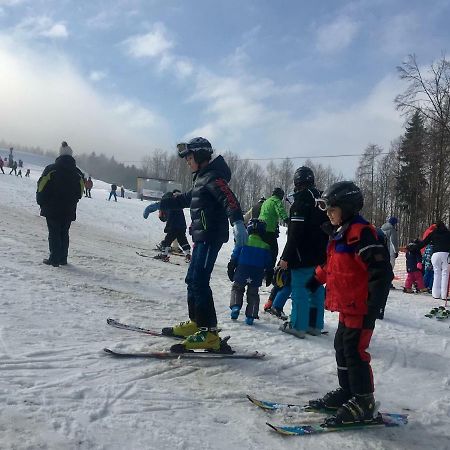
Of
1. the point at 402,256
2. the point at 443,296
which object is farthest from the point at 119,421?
the point at 402,256

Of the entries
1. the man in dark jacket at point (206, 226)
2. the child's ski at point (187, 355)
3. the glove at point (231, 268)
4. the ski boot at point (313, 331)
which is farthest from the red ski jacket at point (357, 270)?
the glove at point (231, 268)

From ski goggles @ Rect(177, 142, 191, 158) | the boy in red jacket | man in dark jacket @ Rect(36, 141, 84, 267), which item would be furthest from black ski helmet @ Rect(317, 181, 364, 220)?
man in dark jacket @ Rect(36, 141, 84, 267)

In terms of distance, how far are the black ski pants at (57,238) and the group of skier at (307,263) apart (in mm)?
3037

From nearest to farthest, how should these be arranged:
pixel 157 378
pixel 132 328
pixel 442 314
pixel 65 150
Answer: pixel 157 378
pixel 132 328
pixel 442 314
pixel 65 150

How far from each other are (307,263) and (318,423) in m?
2.68

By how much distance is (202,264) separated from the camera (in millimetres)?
4812

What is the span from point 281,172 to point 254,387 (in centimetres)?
9145

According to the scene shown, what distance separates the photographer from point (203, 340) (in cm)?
470

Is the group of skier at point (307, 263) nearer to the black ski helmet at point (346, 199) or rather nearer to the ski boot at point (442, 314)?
the black ski helmet at point (346, 199)

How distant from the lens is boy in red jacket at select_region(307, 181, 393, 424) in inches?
132

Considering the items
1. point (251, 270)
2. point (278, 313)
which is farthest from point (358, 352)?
point (278, 313)

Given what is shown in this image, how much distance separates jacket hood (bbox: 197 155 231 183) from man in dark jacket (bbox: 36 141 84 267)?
171 inches

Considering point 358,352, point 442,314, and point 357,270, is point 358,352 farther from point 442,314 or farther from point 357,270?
point 442,314

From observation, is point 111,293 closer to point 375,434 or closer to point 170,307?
point 170,307
